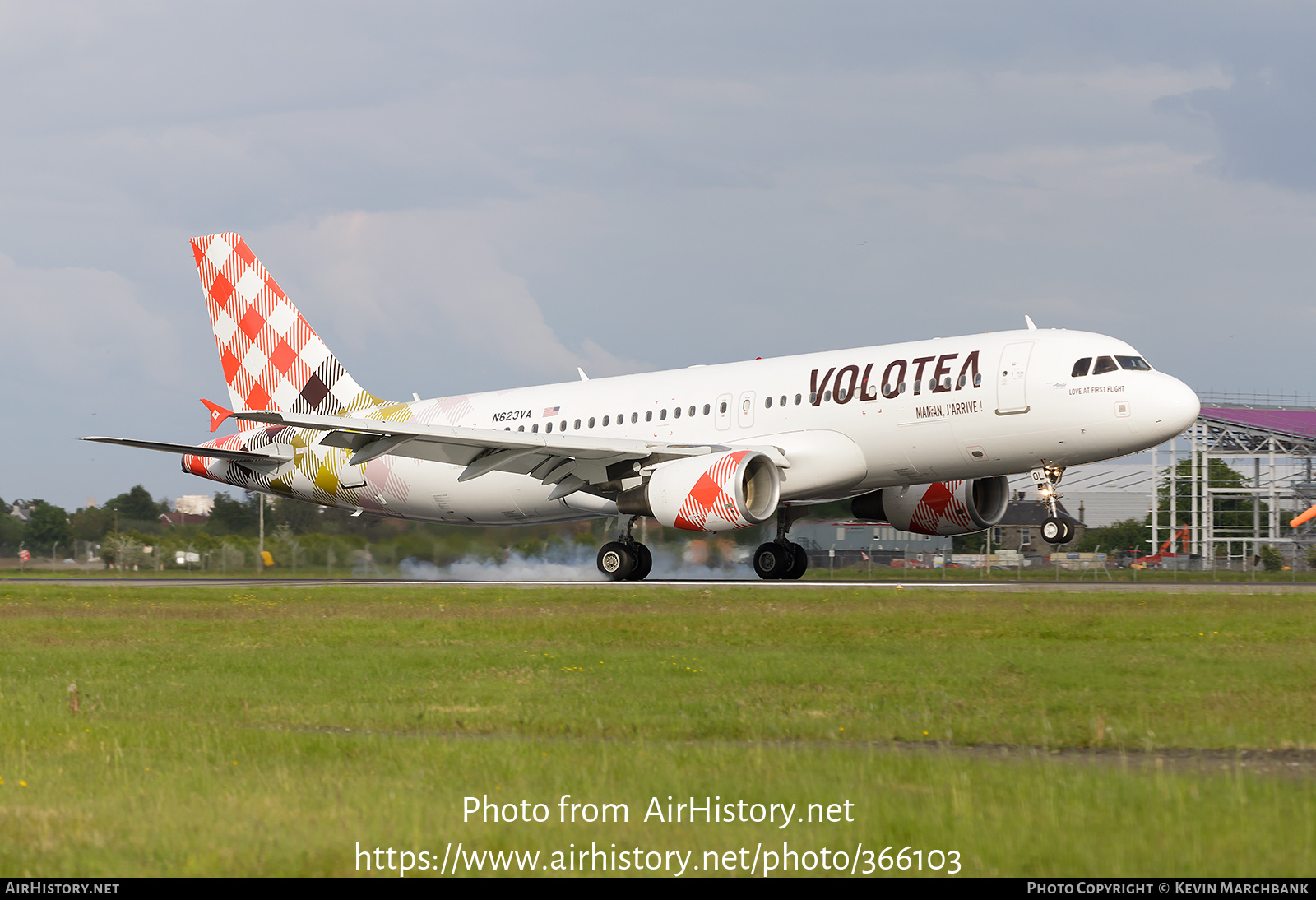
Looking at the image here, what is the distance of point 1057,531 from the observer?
24.5 metres

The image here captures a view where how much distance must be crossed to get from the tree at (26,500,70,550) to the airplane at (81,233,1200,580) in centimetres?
1240

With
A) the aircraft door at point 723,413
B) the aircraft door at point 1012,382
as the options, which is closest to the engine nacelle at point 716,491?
the aircraft door at point 723,413

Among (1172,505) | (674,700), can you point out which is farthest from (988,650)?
(1172,505)

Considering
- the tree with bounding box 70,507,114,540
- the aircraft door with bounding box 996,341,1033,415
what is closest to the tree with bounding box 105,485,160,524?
the tree with bounding box 70,507,114,540

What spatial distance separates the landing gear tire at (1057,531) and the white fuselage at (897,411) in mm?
1338

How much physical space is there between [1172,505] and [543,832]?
2675 inches

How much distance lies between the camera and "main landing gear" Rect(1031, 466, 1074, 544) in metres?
24.4

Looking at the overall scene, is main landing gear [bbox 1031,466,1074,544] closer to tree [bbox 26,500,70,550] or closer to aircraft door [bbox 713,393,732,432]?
aircraft door [bbox 713,393,732,432]

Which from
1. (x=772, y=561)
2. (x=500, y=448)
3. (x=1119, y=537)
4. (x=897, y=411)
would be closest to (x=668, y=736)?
(x=897, y=411)

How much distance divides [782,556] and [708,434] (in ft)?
11.5

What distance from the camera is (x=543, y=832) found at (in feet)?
19.3

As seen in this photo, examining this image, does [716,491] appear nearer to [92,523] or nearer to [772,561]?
[772,561]

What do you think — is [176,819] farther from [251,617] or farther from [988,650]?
[251,617]

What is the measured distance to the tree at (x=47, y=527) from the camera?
4522cm
